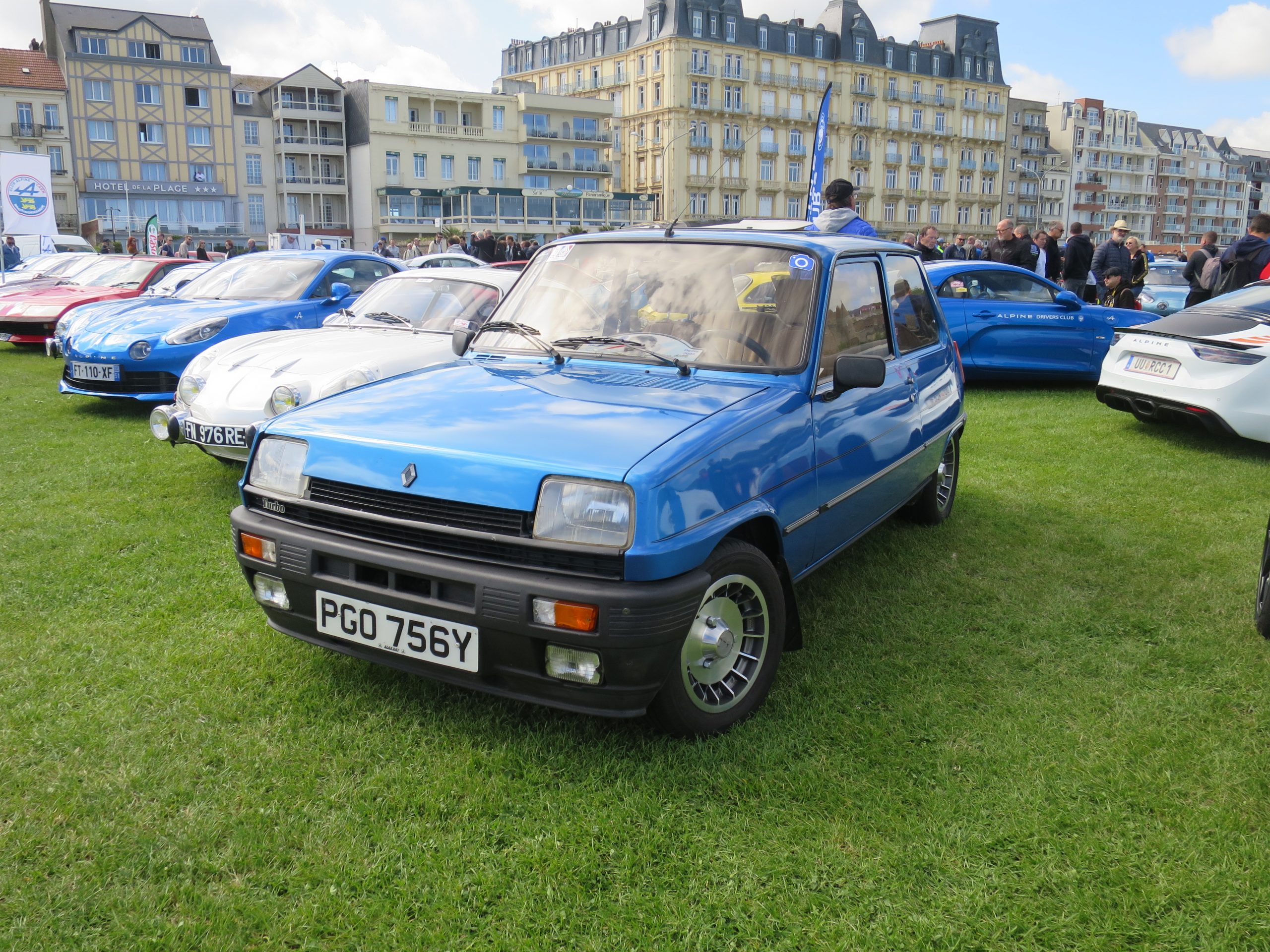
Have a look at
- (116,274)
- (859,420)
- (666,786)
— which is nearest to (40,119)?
(116,274)

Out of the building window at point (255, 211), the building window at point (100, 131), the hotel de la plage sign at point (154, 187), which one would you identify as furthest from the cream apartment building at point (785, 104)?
the building window at point (100, 131)

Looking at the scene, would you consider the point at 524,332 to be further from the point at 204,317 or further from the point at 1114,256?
the point at 1114,256

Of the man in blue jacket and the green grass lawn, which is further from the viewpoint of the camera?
the man in blue jacket

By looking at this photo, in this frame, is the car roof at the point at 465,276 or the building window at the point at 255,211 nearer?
the car roof at the point at 465,276

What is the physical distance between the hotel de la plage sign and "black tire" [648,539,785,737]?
6336 cm

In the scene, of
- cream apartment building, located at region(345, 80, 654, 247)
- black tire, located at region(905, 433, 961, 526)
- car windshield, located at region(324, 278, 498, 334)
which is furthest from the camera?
cream apartment building, located at region(345, 80, 654, 247)

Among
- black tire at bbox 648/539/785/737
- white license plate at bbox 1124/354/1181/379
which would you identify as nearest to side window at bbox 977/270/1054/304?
white license plate at bbox 1124/354/1181/379

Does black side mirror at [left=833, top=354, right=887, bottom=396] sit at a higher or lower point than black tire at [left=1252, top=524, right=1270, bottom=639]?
higher

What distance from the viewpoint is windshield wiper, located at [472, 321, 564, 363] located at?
392cm

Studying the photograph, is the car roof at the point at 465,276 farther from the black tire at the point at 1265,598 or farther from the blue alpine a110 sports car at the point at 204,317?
the black tire at the point at 1265,598

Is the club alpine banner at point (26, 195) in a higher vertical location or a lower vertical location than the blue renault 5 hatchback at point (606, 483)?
higher

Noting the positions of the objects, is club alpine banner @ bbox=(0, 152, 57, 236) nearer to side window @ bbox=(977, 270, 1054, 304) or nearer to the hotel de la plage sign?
side window @ bbox=(977, 270, 1054, 304)

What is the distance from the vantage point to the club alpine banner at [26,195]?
71.4ft

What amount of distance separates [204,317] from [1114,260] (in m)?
12.0
